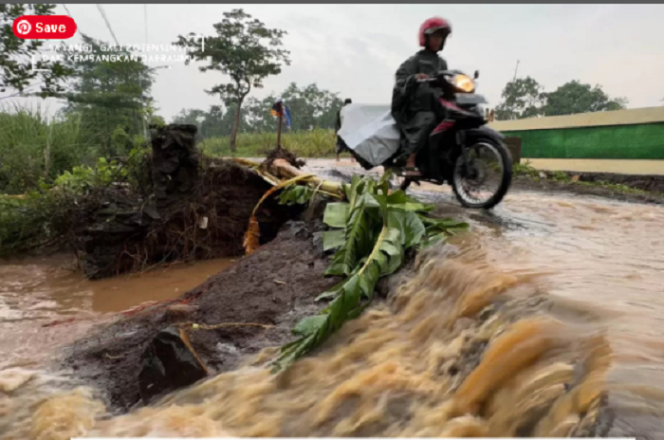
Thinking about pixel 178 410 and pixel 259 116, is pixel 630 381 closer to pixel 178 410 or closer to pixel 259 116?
pixel 178 410

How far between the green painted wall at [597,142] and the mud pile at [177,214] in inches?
311

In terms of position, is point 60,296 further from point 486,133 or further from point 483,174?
point 486,133

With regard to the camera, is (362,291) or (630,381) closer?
(630,381)

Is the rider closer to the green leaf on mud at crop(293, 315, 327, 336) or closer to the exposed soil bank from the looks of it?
the exposed soil bank

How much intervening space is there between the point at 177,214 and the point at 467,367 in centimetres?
542

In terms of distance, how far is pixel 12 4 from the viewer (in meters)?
7.19

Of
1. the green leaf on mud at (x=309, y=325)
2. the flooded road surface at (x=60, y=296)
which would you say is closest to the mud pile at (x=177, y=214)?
the flooded road surface at (x=60, y=296)

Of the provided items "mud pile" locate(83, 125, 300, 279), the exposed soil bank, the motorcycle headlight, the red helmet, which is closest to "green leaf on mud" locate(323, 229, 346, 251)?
the exposed soil bank

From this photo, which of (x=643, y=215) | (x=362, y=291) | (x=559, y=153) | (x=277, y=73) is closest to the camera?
(x=362, y=291)

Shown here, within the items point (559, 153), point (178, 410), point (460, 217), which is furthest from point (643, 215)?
point (559, 153)

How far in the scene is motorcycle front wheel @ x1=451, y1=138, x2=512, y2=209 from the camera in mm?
3988

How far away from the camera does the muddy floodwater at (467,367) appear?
4.61ft

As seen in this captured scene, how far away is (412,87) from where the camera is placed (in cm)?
483

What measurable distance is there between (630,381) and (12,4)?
9.30 meters
